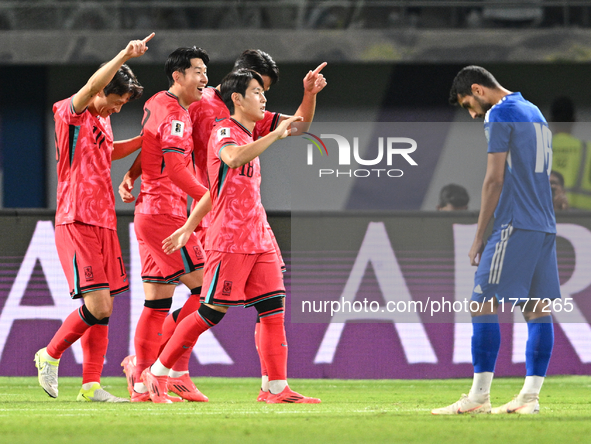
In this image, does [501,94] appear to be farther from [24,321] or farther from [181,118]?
[24,321]

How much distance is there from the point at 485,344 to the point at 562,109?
9026 mm

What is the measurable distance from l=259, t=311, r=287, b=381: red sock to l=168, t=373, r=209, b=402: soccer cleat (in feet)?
1.96

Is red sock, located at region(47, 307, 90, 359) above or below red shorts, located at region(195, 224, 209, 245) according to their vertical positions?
below

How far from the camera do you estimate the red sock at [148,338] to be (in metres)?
5.54

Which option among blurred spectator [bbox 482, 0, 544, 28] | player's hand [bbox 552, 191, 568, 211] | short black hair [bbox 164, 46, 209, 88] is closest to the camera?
short black hair [bbox 164, 46, 209, 88]

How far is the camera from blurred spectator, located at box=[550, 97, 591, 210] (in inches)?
452

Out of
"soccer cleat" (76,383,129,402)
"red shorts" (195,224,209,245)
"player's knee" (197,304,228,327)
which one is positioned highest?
"red shorts" (195,224,209,245)

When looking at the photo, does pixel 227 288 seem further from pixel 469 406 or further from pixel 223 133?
pixel 469 406

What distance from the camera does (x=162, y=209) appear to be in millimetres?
5523

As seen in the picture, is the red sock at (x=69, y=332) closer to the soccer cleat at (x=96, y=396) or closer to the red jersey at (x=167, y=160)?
the soccer cleat at (x=96, y=396)

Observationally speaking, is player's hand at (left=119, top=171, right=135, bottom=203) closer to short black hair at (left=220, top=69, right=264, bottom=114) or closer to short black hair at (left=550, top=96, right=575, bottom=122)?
short black hair at (left=220, top=69, right=264, bottom=114)

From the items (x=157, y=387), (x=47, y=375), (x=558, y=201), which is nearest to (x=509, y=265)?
(x=157, y=387)

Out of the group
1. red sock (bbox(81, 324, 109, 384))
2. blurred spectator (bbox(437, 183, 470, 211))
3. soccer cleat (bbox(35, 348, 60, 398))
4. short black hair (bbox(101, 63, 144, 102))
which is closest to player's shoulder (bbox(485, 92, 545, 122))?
short black hair (bbox(101, 63, 144, 102))

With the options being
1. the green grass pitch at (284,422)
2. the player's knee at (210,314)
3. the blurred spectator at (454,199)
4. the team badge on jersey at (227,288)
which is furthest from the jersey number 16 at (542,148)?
the blurred spectator at (454,199)
